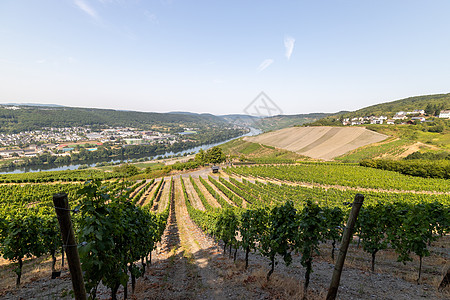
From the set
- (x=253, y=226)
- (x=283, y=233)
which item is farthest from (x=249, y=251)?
(x=283, y=233)

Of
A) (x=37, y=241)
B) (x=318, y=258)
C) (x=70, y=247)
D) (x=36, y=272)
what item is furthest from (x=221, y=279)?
Answer: (x=36, y=272)

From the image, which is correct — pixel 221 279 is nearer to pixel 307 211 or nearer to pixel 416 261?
pixel 307 211

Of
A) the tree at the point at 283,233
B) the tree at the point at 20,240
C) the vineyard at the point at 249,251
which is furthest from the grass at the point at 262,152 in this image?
the tree at the point at 20,240

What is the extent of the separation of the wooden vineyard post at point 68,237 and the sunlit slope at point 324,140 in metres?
88.4

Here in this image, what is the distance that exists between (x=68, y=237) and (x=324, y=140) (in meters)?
115

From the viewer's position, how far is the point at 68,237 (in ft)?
11.1

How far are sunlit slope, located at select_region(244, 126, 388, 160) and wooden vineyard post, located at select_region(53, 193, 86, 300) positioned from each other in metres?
88.4

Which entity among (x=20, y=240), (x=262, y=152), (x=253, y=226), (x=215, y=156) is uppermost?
(x=253, y=226)

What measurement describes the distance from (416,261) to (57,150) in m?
213

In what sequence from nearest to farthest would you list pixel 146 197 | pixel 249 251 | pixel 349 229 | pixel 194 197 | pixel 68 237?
pixel 68 237 < pixel 349 229 < pixel 249 251 < pixel 146 197 < pixel 194 197

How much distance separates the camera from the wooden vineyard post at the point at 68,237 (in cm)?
331

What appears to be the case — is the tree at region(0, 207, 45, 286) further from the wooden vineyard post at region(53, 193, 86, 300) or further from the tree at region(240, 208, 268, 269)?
the tree at region(240, 208, 268, 269)

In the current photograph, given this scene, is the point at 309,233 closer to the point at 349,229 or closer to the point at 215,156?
the point at 349,229

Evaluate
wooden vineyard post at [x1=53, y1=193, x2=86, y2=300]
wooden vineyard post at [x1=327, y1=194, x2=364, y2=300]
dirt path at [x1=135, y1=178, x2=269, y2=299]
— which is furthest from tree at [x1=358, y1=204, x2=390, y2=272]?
wooden vineyard post at [x1=53, y1=193, x2=86, y2=300]
